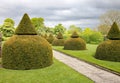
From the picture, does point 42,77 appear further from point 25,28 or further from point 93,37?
point 93,37

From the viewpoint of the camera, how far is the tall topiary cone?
12.7 meters

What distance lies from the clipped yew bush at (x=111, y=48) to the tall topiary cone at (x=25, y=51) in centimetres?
627

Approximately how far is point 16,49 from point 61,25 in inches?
3039

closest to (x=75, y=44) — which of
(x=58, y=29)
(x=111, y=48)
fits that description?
(x=111, y=48)

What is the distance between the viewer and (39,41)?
13.7m

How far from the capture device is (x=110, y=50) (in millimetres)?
17078

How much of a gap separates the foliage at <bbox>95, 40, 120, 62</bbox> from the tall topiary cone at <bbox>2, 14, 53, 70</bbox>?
6259 millimetres

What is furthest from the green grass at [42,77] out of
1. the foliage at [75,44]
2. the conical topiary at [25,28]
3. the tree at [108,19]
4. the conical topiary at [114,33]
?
the tree at [108,19]

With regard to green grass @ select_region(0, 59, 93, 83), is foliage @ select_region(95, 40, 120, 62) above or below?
above

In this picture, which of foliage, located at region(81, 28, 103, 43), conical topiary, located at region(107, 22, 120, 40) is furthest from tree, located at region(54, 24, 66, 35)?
conical topiary, located at region(107, 22, 120, 40)

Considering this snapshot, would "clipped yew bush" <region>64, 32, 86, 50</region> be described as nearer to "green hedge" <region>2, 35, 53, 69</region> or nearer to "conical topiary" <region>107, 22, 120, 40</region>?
"conical topiary" <region>107, 22, 120, 40</region>

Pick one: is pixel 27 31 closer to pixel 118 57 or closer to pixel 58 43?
pixel 118 57

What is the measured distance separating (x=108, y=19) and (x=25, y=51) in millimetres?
50928

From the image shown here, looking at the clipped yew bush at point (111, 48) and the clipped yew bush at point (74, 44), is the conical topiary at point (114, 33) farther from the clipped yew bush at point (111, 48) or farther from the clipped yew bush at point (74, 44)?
the clipped yew bush at point (74, 44)
